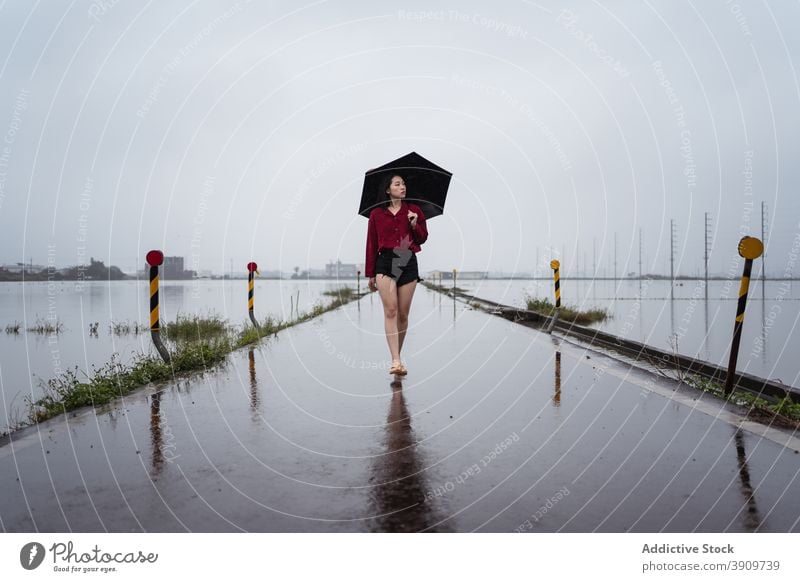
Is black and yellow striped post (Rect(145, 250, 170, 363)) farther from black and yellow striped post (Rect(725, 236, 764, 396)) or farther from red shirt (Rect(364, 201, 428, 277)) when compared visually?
black and yellow striped post (Rect(725, 236, 764, 396))

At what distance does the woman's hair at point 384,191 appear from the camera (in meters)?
7.24

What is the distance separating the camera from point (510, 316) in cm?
1869

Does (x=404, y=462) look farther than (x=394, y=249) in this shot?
No

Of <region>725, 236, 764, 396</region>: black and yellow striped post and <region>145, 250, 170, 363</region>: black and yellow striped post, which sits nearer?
<region>725, 236, 764, 396</region>: black and yellow striped post

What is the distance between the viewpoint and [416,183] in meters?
7.45

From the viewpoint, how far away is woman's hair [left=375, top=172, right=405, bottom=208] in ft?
23.7

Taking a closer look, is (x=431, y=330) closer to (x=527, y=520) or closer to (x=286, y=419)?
(x=286, y=419)

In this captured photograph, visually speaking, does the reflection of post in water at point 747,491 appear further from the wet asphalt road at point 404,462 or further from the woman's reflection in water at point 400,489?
the woman's reflection in water at point 400,489

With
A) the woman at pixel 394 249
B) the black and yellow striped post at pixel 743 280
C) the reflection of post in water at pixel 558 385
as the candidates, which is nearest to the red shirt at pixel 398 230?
the woman at pixel 394 249

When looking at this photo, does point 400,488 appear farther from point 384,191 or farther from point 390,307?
point 384,191

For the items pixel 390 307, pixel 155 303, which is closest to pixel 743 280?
pixel 390 307

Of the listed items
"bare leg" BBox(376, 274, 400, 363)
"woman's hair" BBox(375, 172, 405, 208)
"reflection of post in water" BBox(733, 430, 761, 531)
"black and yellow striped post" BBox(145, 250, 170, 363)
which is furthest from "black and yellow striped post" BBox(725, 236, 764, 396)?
"black and yellow striped post" BBox(145, 250, 170, 363)

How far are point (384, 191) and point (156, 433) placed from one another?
13.1 feet

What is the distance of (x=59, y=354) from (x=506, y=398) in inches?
417
